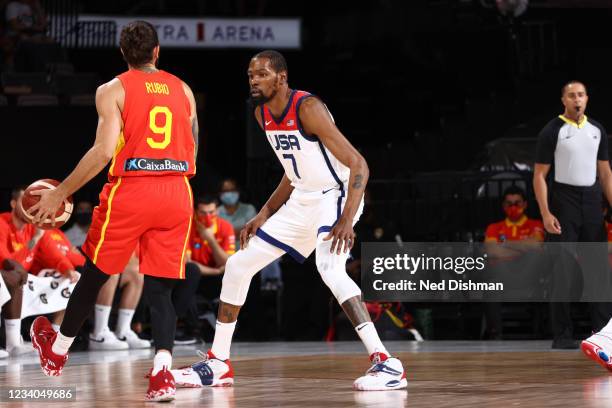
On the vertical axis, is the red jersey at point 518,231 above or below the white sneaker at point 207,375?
above

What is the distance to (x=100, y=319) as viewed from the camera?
32.2 feet

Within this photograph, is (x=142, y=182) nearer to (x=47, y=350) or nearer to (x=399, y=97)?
(x=47, y=350)

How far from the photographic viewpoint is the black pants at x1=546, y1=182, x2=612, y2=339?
8.57m

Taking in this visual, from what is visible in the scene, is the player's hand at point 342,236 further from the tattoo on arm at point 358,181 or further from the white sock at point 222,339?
the white sock at point 222,339

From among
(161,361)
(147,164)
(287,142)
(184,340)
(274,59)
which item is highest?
(274,59)

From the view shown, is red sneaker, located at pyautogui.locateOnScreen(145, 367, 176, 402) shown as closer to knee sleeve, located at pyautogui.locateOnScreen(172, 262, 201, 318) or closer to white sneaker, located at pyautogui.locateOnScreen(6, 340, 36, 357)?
white sneaker, located at pyautogui.locateOnScreen(6, 340, 36, 357)

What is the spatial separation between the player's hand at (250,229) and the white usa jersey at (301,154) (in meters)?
0.29

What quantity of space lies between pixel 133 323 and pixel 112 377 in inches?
167

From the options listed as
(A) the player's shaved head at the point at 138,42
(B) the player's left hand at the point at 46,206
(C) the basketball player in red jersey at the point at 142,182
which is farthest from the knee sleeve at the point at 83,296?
(A) the player's shaved head at the point at 138,42

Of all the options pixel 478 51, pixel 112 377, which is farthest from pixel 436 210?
pixel 478 51

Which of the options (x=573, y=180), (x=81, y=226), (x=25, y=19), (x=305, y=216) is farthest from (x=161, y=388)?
(x=25, y=19)

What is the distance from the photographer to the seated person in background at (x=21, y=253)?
904 centimetres

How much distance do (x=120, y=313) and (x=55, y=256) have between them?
0.90 meters

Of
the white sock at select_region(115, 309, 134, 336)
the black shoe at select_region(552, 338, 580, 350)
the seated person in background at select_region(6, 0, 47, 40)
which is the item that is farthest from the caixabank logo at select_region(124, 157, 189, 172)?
the seated person in background at select_region(6, 0, 47, 40)
